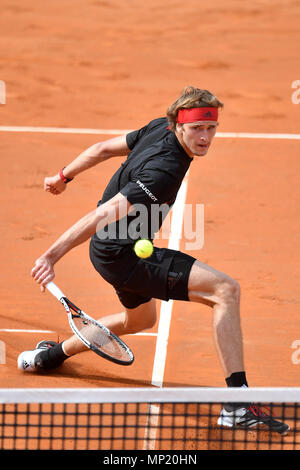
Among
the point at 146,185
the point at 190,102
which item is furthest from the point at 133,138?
the point at 146,185

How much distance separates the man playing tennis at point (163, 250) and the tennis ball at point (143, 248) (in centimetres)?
12

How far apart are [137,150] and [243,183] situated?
4363 mm

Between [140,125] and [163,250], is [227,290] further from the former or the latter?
[140,125]

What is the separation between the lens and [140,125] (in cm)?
1130

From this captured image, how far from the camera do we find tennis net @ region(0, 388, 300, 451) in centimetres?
416

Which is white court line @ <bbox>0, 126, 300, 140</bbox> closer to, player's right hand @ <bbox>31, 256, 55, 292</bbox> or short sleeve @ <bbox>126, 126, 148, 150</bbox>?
A: short sleeve @ <bbox>126, 126, 148, 150</bbox>

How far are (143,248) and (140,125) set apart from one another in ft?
20.7

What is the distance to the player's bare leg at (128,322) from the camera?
18.7 feet

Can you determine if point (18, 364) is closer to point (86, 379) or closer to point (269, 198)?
point (86, 379)

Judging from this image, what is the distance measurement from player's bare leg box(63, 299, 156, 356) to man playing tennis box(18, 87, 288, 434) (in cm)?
18

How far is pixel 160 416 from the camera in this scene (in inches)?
209

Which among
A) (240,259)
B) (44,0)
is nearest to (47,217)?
(240,259)

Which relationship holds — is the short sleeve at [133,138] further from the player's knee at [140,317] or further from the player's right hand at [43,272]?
the player's right hand at [43,272]
